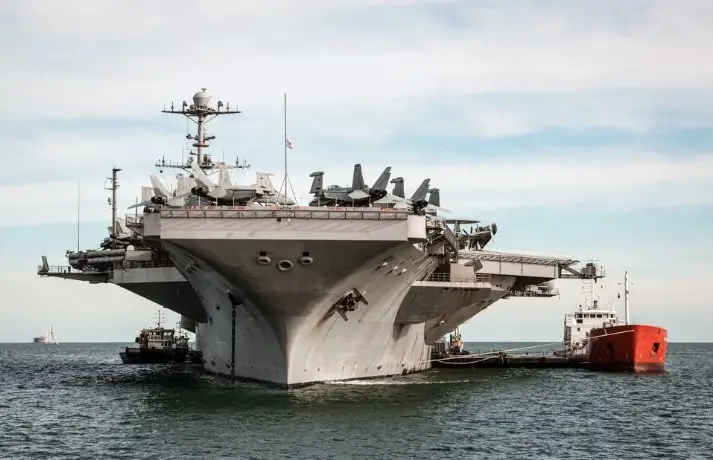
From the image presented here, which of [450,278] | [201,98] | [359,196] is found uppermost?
[201,98]

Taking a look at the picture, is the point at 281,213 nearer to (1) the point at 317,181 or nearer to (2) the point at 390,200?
(2) the point at 390,200

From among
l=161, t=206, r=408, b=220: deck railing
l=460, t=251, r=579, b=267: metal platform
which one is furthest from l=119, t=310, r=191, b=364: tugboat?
l=161, t=206, r=408, b=220: deck railing

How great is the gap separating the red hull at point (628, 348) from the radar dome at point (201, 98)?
884 inches

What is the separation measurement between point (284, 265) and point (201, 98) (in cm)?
2294

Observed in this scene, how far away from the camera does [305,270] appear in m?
29.0

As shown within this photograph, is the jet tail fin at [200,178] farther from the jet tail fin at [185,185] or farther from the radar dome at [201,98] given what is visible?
the radar dome at [201,98]

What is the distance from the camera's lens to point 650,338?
171 feet

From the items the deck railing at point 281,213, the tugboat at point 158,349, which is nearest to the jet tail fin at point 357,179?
the deck railing at point 281,213

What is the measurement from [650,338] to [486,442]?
3062 cm

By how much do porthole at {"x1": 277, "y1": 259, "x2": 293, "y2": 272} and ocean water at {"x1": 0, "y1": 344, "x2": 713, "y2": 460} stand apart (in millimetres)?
3548

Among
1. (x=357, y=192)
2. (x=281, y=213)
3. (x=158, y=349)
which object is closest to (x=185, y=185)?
(x=357, y=192)

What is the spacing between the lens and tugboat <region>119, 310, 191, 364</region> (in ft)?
190

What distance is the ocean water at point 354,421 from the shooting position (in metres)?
22.3

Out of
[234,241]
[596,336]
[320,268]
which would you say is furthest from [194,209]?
[596,336]
